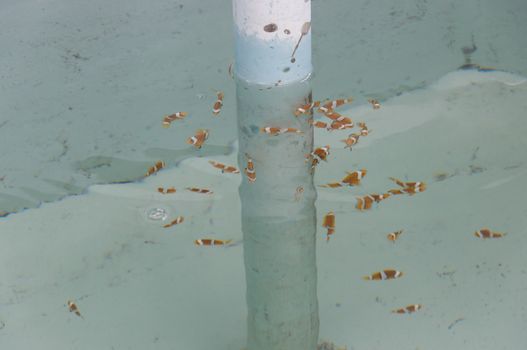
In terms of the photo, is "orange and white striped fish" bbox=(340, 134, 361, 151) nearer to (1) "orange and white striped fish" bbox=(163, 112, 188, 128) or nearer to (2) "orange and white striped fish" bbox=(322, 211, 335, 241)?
(2) "orange and white striped fish" bbox=(322, 211, 335, 241)

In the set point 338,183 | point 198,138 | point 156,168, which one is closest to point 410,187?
point 338,183

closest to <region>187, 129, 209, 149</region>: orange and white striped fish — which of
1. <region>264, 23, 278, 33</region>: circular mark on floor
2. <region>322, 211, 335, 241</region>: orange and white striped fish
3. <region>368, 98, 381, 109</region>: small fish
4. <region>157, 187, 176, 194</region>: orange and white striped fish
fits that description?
<region>157, 187, 176, 194</region>: orange and white striped fish

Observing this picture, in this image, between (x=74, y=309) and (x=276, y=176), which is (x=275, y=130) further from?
(x=74, y=309)

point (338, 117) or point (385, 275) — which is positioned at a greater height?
point (338, 117)

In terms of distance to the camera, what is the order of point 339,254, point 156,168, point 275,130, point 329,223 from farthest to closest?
point 156,168 < point 329,223 < point 339,254 < point 275,130

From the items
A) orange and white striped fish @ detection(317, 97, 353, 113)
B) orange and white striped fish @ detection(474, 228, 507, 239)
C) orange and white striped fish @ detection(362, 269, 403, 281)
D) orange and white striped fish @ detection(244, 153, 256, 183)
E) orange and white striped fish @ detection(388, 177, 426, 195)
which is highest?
orange and white striped fish @ detection(244, 153, 256, 183)

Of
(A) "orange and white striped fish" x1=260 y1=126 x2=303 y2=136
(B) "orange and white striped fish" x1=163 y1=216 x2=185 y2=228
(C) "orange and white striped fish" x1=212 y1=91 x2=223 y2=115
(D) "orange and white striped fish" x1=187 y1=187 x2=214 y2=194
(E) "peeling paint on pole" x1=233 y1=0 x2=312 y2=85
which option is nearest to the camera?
(E) "peeling paint on pole" x1=233 y1=0 x2=312 y2=85

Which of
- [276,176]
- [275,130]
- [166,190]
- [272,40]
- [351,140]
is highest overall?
[272,40]
